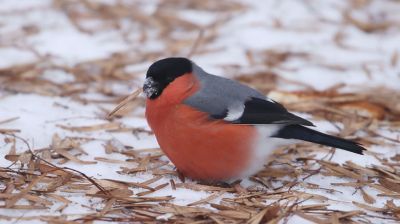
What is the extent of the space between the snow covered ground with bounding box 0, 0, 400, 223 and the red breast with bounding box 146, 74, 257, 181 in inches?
6.1

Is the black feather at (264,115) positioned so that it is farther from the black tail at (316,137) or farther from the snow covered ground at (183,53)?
the snow covered ground at (183,53)

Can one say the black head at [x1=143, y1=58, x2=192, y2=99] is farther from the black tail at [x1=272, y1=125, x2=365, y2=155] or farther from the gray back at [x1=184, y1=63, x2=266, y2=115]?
the black tail at [x1=272, y1=125, x2=365, y2=155]

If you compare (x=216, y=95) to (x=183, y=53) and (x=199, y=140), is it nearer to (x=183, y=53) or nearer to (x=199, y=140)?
(x=199, y=140)

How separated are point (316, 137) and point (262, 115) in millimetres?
260

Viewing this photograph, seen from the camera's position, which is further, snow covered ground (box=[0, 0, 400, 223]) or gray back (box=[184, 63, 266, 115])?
snow covered ground (box=[0, 0, 400, 223])

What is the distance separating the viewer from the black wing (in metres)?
3.01

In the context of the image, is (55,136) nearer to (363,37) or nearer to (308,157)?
(308,157)

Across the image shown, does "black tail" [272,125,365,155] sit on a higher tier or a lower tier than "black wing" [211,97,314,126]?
lower

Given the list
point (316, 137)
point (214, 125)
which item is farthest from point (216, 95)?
point (316, 137)

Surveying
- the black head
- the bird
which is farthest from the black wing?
the black head

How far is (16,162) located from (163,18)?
2664 millimetres

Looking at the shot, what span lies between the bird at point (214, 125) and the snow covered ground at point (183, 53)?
169 mm

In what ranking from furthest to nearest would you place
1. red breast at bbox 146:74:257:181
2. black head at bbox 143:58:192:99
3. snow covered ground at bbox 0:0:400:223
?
1. snow covered ground at bbox 0:0:400:223
2. black head at bbox 143:58:192:99
3. red breast at bbox 146:74:257:181

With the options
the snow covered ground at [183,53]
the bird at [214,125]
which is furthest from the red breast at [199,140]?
the snow covered ground at [183,53]
